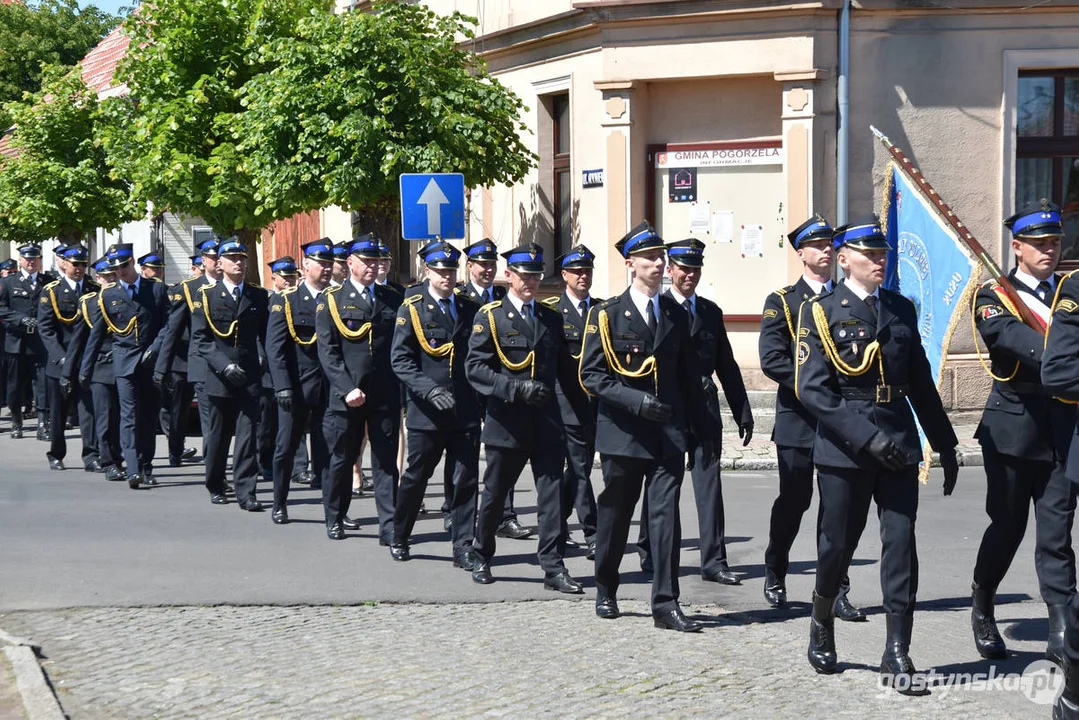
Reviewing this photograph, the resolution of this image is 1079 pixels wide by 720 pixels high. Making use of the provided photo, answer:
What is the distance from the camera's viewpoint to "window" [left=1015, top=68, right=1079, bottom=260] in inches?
691

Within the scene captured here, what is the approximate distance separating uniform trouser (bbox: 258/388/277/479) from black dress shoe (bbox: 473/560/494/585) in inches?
177

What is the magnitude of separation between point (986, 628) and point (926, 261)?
4754 mm

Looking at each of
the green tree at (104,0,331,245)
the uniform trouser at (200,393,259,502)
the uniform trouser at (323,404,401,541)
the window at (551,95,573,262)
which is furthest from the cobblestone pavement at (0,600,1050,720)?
the green tree at (104,0,331,245)

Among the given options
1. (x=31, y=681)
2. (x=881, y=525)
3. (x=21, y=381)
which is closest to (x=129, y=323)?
(x=21, y=381)

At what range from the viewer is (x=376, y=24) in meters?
17.9

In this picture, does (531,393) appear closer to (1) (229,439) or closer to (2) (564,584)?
(2) (564,584)

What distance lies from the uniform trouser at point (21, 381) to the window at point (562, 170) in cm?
713

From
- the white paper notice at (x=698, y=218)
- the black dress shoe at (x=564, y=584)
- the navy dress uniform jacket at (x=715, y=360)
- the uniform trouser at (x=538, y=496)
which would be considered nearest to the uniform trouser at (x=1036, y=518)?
the navy dress uniform jacket at (x=715, y=360)

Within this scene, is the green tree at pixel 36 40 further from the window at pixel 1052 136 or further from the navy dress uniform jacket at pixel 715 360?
the navy dress uniform jacket at pixel 715 360

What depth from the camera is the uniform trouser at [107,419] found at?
13.5 metres

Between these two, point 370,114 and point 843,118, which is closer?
point 843,118

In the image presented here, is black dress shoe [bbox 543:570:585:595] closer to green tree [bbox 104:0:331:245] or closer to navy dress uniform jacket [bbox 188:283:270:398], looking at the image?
navy dress uniform jacket [bbox 188:283:270:398]

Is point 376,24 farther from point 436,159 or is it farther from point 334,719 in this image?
point 334,719

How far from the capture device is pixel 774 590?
8133mm
